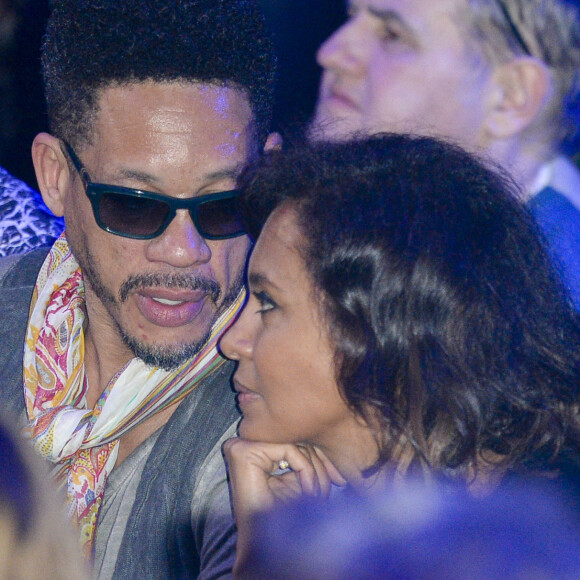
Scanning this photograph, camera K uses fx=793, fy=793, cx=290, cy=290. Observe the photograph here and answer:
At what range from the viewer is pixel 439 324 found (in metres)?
1.86

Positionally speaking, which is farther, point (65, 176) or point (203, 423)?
point (65, 176)

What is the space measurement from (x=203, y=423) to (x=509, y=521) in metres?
1.09

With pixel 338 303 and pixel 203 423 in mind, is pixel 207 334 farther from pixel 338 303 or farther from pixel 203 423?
pixel 338 303

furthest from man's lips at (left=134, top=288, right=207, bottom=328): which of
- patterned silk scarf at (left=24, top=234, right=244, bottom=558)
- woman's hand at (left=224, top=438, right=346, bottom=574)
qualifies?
woman's hand at (left=224, top=438, right=346, bottom=574)

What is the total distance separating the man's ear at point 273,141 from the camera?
249cm

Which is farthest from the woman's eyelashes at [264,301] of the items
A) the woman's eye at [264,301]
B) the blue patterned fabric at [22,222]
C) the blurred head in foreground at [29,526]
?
the blue patterned fabric at [22,222]

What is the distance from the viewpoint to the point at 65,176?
254cm

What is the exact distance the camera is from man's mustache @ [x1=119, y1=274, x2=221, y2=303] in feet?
7.54

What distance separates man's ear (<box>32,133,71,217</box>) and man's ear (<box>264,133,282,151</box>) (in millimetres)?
654

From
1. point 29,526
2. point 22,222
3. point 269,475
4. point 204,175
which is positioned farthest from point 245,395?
point 22,222

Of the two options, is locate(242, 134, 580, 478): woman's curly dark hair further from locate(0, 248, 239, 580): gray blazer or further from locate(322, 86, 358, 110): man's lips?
locate(322, 86, 358, 110): man's lips

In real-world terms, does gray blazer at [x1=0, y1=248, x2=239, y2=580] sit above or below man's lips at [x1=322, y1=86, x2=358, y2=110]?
below

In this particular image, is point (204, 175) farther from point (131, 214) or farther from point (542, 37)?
point (542, 37)

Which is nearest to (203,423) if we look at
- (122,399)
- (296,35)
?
(122,399)
